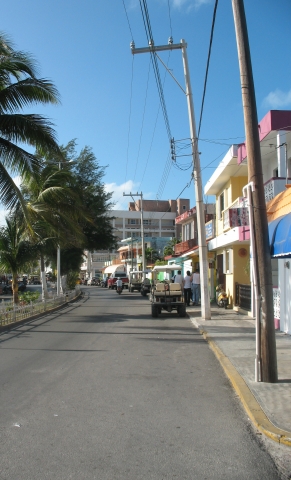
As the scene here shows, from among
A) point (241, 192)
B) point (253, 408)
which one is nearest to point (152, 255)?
point (241, 192)

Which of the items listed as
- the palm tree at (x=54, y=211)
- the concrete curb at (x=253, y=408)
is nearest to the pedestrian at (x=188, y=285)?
the palm tree at (x=54, y=211)

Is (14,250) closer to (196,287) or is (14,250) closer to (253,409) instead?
(196,287)

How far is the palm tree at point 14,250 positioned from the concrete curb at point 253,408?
42.9 feet

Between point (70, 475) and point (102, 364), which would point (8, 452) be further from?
point (102, 364)

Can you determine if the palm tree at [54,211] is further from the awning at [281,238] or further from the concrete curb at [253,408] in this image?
the concrete curb at [253,408]

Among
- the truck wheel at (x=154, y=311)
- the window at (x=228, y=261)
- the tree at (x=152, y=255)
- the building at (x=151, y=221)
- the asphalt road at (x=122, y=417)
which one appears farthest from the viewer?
the building at (x=151, y=221)

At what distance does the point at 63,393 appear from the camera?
7238 mm

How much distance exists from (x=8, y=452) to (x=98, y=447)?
0.92 meters

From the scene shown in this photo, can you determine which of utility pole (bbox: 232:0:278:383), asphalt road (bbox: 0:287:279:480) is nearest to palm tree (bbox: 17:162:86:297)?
asphalt road (bbox: 0:287:279:480)

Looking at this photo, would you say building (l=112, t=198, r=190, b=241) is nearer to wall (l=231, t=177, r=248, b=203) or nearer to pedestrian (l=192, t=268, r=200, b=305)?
→ pedestrian (l=192, t=268, r=200, b=305)

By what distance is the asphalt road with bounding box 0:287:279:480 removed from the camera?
14.9 feet

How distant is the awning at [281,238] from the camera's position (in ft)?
30.6

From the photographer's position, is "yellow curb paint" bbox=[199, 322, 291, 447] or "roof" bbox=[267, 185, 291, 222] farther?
"roof" bbox=[267, 185, 291, 222]

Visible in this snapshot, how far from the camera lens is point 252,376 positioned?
7973mm
